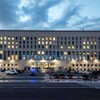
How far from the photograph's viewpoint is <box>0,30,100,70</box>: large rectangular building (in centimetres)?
17112

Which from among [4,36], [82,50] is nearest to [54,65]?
[82,50]

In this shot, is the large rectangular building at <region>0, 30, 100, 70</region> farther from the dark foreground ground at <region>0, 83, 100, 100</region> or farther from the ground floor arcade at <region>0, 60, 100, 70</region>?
the dark foreground ground at <region>0, 83, 100, 100</region>

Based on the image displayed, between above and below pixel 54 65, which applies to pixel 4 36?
above

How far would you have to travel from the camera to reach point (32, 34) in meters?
172

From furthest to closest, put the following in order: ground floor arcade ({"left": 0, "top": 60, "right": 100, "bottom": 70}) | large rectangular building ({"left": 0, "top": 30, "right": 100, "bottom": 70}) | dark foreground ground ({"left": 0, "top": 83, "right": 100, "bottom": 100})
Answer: ground floor arcade ({"left": 0, "top": 60, "right": 100, "bottom": 70}) < large rectangular building ({"left": 0, "top": 30, "right": 100, "bottom": 70}) < dark foreground ground ({"left": 0, "top": 83, "right": 100, "bottom": 100})

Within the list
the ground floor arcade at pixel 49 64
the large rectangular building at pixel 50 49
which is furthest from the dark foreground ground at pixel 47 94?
the large rectangular building at pixel 50 49

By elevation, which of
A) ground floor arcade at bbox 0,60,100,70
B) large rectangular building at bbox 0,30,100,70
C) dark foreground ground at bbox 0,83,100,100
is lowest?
dark foreground ground at bbox 0,83,100,100

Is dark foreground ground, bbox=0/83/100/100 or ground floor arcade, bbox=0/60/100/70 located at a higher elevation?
ground floor arcade, bbox=0/60/100/70

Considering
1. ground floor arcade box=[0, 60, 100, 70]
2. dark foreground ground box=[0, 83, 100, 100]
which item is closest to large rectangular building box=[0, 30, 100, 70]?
ground floor arcade box=[0, 60, 100, 70]

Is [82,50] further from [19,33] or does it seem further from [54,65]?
[19,33]

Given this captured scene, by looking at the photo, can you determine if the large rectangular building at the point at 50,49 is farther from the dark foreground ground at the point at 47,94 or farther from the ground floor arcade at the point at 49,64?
the dark foreground ground at the point at 47,94

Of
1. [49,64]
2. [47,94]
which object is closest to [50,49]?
[49,64]

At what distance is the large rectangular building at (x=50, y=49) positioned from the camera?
561 feet

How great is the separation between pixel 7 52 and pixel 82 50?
3669 centimetres
